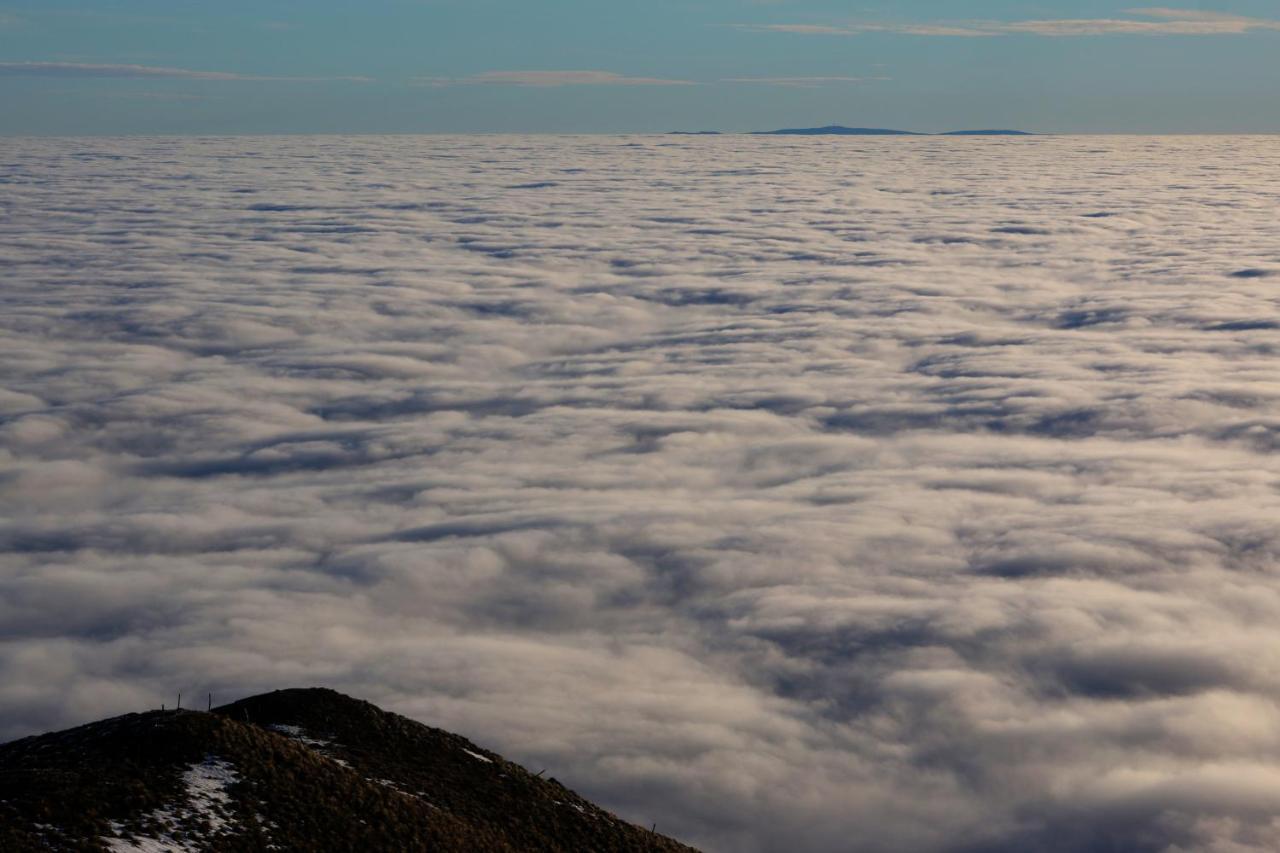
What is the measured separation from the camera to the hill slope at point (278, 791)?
24.8ft

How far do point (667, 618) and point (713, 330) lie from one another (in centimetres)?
5363

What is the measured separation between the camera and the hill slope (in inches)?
297

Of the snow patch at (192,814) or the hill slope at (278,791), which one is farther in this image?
the hill slope at (278,791)

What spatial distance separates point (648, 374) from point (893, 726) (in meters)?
44.7

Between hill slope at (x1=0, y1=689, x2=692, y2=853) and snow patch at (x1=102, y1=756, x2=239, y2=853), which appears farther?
hill slope at (x1=0, y1=689, x2=692, y2=853)

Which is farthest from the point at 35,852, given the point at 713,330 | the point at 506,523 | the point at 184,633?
the point at 713,330

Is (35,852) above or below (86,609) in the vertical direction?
above

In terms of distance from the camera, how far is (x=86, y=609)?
38.2 m

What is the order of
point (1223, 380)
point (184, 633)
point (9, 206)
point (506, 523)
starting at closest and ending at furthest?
point (184, 633) → point (506, 523) → point (1223, 380) → point (9, 206)

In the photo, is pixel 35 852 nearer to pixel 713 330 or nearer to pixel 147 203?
pixel 713 330

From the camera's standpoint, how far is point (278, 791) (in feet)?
27.1

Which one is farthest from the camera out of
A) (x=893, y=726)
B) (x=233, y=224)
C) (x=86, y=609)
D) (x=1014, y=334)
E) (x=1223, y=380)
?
(x=233, y=224)

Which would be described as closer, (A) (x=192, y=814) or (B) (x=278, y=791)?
(A) (x=192, y=814)

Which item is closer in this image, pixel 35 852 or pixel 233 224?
pixel 35 852
